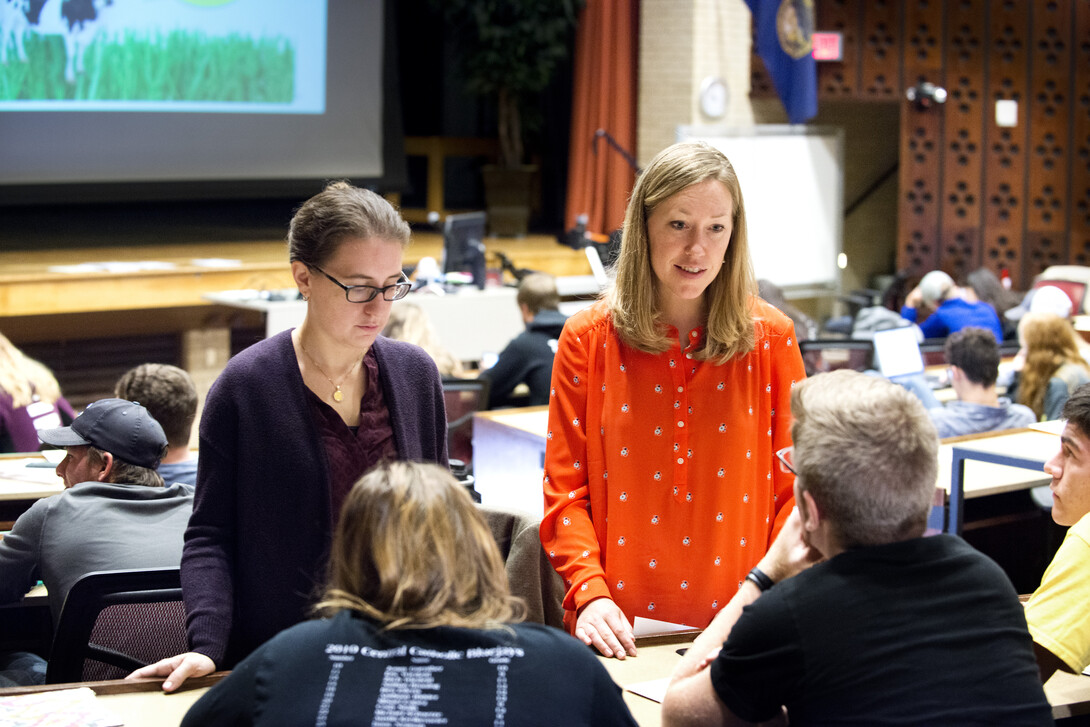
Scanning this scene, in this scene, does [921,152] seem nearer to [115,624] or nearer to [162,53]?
[162,53]

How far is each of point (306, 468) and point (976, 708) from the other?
0.99 m

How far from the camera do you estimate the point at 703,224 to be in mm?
1916

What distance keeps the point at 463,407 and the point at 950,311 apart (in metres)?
3.35

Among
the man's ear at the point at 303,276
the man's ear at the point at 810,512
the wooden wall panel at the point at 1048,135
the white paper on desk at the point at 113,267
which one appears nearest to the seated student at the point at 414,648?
the man's ear at the point at 810,512

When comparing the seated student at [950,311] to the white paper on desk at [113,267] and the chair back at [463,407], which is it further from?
the white paper on desk at [113,267]

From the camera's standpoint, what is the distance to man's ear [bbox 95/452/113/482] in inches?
106

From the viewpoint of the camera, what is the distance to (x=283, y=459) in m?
1.80

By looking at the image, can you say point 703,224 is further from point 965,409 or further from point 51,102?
point 51,102

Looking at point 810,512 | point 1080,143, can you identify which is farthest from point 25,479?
point 1080,143

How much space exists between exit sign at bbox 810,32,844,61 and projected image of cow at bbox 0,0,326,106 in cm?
409

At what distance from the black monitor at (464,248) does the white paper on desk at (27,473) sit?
162 inches

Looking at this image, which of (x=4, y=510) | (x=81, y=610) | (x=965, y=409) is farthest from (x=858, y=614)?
(x=965, y=409)

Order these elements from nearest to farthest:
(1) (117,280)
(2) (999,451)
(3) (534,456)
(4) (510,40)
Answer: (2) (999,451)
(3) (534,456)
(1) (117,280)
(4) (510,40)

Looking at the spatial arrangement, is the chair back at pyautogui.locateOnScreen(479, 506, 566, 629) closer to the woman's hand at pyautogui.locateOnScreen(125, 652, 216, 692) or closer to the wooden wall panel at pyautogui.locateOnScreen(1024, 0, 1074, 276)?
the woman's hand at pyautogui.locateOnScreen(125, 652, 216, 692)
